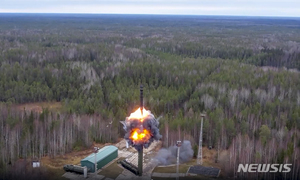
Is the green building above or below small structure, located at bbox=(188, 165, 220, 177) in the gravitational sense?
above

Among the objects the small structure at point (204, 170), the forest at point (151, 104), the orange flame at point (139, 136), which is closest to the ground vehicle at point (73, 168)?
the forest at point (151, 104)

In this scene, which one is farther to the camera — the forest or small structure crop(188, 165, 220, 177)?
the forest

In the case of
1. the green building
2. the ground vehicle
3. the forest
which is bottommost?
the ground vehicle

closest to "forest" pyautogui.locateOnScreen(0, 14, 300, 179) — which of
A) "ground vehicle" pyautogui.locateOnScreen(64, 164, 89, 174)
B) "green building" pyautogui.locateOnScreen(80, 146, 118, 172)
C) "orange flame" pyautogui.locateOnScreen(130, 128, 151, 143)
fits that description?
"ground vehicle" pyautogui.locateOnScreen(64, 164, 89, 174)

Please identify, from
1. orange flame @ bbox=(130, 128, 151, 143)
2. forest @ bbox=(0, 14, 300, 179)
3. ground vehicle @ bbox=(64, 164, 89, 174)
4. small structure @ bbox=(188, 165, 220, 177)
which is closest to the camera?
orange flame @ bbox=(130, 128, 151, 143)

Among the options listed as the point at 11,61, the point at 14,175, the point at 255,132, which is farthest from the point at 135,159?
the point at 11,61

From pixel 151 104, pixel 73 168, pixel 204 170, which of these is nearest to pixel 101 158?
pixel 73 168

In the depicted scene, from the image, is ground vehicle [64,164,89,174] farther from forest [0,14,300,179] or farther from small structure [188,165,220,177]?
small structure [188,165,220,177]
